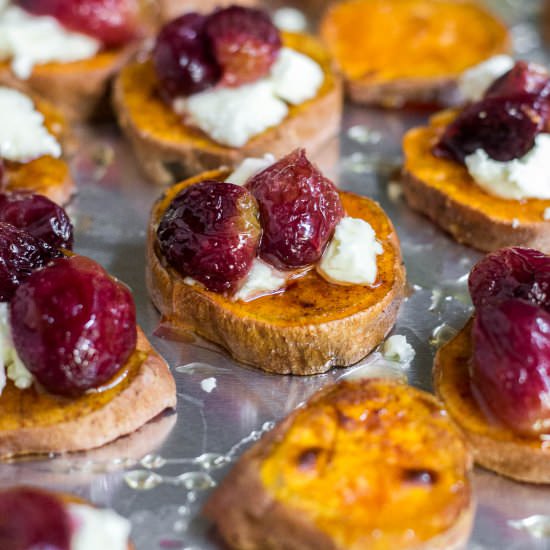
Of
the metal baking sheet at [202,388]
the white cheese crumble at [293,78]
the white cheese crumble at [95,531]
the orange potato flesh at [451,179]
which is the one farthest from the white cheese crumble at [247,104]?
the white cheese crumble at [95,531]

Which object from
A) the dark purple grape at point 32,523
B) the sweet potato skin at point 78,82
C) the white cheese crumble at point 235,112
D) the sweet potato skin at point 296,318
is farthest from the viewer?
the sweet potato skin at point 78,82

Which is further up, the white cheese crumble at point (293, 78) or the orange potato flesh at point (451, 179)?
the white cheese crumble at point (293, 78)

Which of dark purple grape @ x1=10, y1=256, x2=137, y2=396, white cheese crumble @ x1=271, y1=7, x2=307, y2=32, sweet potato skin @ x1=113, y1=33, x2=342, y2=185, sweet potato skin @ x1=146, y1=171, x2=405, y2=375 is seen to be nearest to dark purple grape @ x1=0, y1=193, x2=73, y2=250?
sweet potato skin @ x1=146, y1=171, x2=405, y2=375

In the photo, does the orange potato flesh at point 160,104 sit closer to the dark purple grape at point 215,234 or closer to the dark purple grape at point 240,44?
the dark purple grape at point 240,44

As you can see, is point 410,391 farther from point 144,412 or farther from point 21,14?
point 21,14

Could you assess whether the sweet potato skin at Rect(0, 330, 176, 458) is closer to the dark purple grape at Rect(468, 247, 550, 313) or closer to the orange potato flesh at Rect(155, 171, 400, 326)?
the orange potato flesh at Rect(155, 171, 400, 326)
